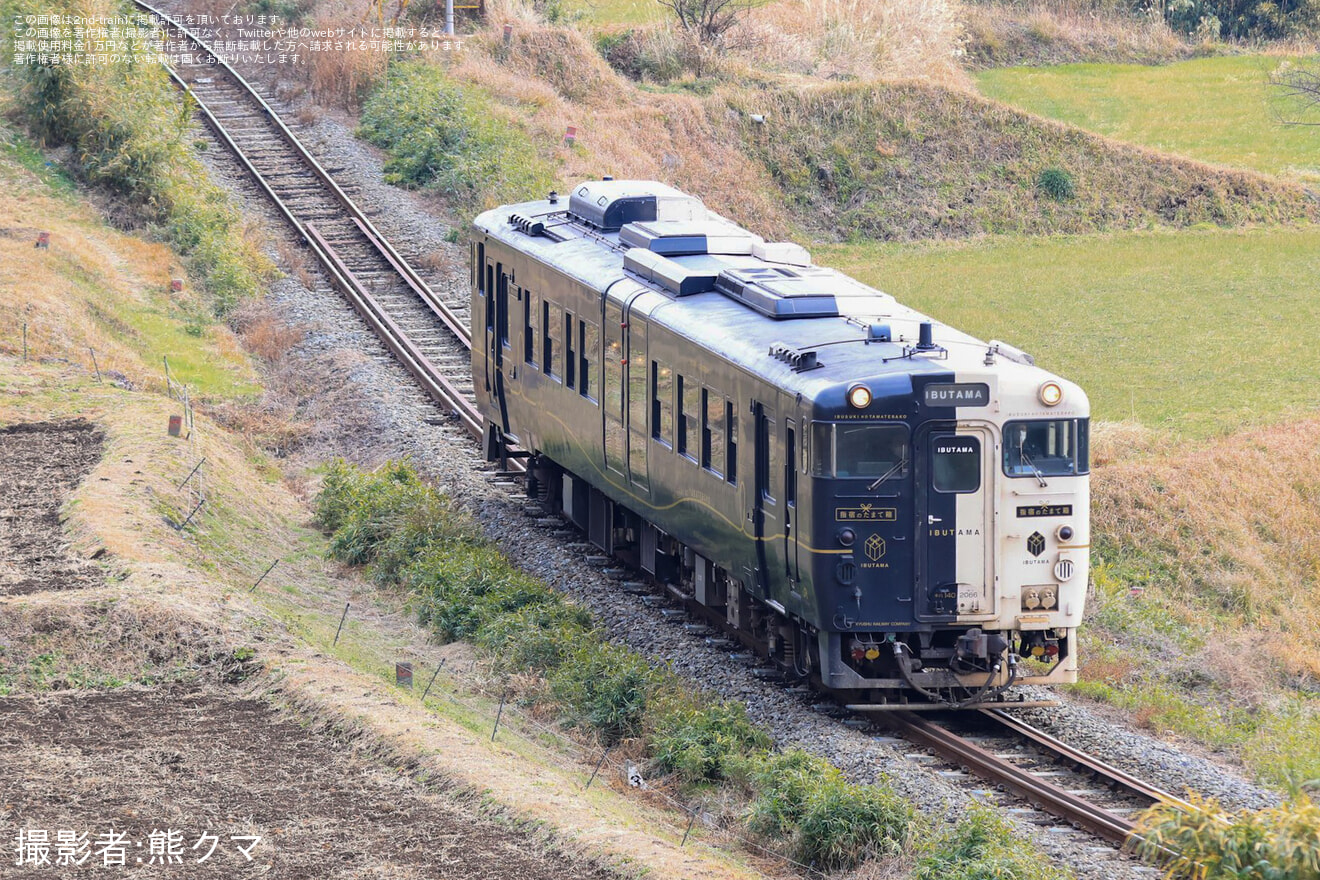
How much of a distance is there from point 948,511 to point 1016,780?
2.26m

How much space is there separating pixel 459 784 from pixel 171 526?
7.98 meters

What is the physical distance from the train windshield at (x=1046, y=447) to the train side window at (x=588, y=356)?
5746 mm

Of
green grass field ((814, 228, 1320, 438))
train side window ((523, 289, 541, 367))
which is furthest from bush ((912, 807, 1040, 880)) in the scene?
green grass field ((814, 228, 1320, 438))

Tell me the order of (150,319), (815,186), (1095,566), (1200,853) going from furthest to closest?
(815,186), (150,319), (1095,566), (1200,853)

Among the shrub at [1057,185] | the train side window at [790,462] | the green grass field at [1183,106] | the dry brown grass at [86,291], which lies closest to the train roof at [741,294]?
the train side window at [790,462]

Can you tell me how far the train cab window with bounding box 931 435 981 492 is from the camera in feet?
46.3

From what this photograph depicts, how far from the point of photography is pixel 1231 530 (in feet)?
68.1

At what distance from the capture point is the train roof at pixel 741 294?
14406mm

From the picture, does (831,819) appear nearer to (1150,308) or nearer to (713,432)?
(713,432)

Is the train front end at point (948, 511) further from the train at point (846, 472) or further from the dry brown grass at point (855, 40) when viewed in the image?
the dry brown grass at point (855, 40)

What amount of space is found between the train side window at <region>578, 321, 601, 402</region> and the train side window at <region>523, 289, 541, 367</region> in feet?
5.16

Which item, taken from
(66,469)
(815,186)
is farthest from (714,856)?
(815,186)

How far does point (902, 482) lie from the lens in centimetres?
1409

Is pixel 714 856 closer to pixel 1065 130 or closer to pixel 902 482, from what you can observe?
Answer: pixel 902 482
